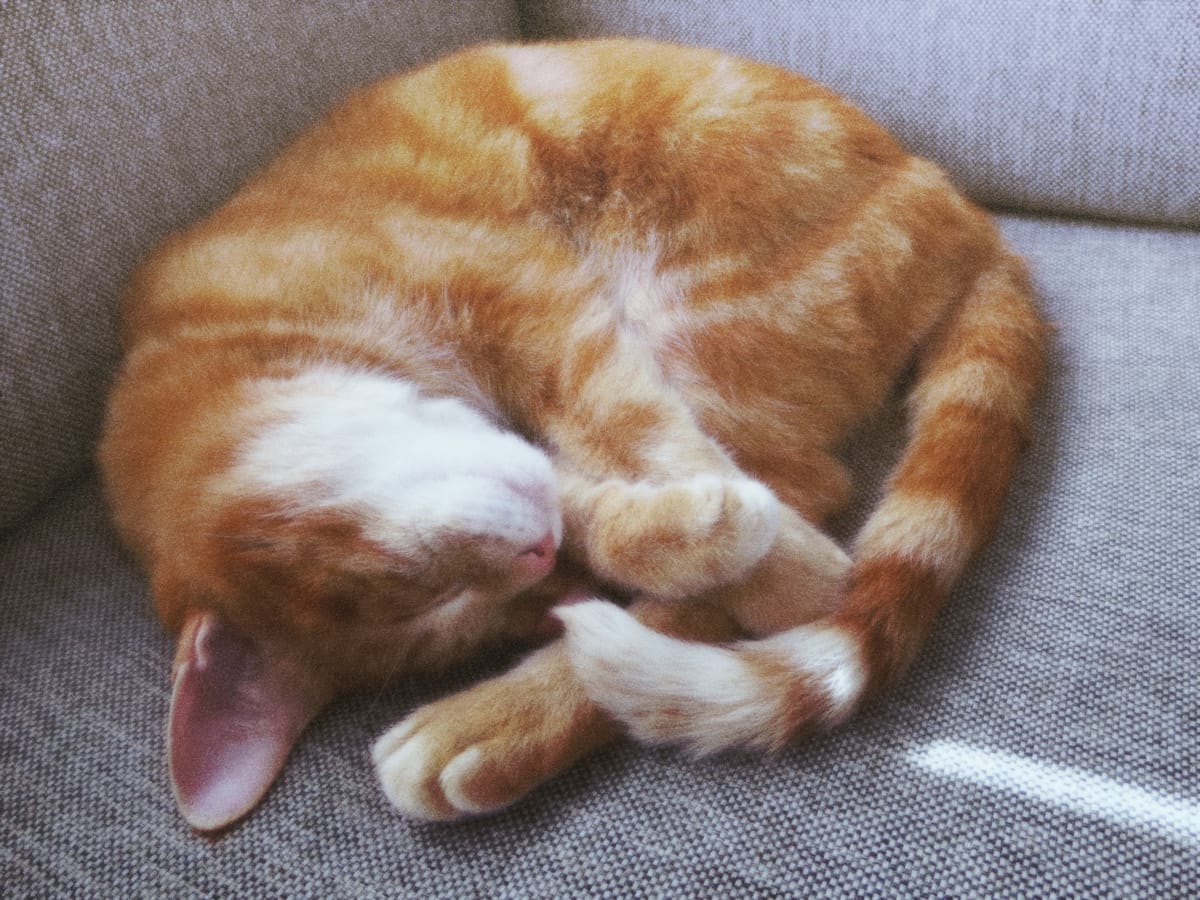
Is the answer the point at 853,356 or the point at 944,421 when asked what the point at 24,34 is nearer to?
the point at 853,356

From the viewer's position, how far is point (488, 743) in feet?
2.81

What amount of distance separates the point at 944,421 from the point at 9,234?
1.11m

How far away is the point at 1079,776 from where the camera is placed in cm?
78

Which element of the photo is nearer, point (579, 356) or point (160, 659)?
point (160, 659)

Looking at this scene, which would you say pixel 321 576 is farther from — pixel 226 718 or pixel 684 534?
pixel 684 534

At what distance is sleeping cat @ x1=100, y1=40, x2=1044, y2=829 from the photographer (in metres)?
0.88

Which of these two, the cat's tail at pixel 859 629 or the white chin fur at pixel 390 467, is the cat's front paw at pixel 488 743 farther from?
the white chin fur at pixel 390 467

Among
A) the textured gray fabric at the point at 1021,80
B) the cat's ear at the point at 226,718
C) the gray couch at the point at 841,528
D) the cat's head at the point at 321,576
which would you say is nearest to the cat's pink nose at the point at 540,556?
the cat's head at the point at 321,576

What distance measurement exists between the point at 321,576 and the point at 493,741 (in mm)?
229

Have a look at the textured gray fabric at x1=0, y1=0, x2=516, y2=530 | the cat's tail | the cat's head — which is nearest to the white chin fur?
the cat's head

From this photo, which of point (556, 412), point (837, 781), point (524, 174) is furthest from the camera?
point (524, 174)

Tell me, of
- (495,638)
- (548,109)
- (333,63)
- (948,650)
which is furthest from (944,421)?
(333,63)

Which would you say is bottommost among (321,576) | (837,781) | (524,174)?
(837,781)

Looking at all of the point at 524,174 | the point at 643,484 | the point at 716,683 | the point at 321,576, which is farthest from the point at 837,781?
the point at 524,174
